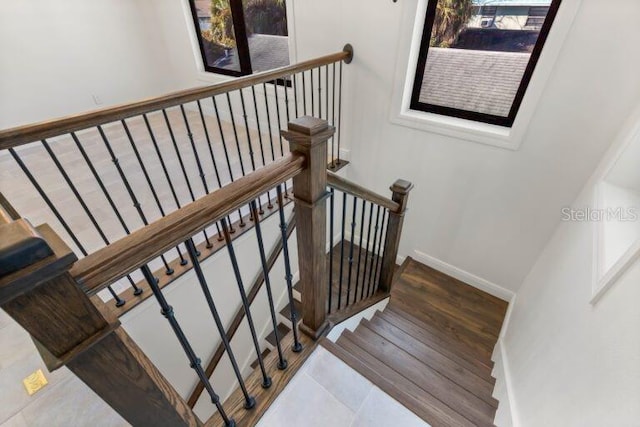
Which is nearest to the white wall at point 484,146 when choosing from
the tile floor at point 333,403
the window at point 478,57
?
the window at point 478,57

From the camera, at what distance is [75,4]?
3.37m

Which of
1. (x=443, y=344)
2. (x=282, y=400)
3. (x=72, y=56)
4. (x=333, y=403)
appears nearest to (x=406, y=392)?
(x=333, y=403)

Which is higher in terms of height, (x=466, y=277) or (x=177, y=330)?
(x=177, y=330)

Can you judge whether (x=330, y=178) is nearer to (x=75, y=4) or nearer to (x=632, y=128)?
(x=632, y=128)

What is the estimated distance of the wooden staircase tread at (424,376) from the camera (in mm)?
1628

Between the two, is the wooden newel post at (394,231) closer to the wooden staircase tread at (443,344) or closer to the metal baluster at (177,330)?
the wooden staircase tread at (443,344)

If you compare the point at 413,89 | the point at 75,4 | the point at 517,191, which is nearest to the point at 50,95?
the point at 75,4

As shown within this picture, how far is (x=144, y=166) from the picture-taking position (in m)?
2.22

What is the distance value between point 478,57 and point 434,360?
2.21 meters

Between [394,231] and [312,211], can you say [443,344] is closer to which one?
[394,231]

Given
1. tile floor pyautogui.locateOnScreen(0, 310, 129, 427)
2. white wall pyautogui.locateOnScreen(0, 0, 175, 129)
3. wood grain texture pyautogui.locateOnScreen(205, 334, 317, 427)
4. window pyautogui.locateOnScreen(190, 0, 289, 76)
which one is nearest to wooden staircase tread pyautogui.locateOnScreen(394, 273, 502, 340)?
wood grain texture pyautogui.locateOnScreen(205, 334, 317, 427)

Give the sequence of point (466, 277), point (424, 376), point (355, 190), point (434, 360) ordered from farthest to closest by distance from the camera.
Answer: point (466, 277), point (434, 360), point (424, 376), point (355, 190)

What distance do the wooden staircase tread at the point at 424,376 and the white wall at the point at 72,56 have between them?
427cm

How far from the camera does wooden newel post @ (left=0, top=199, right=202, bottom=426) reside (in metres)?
0.41
